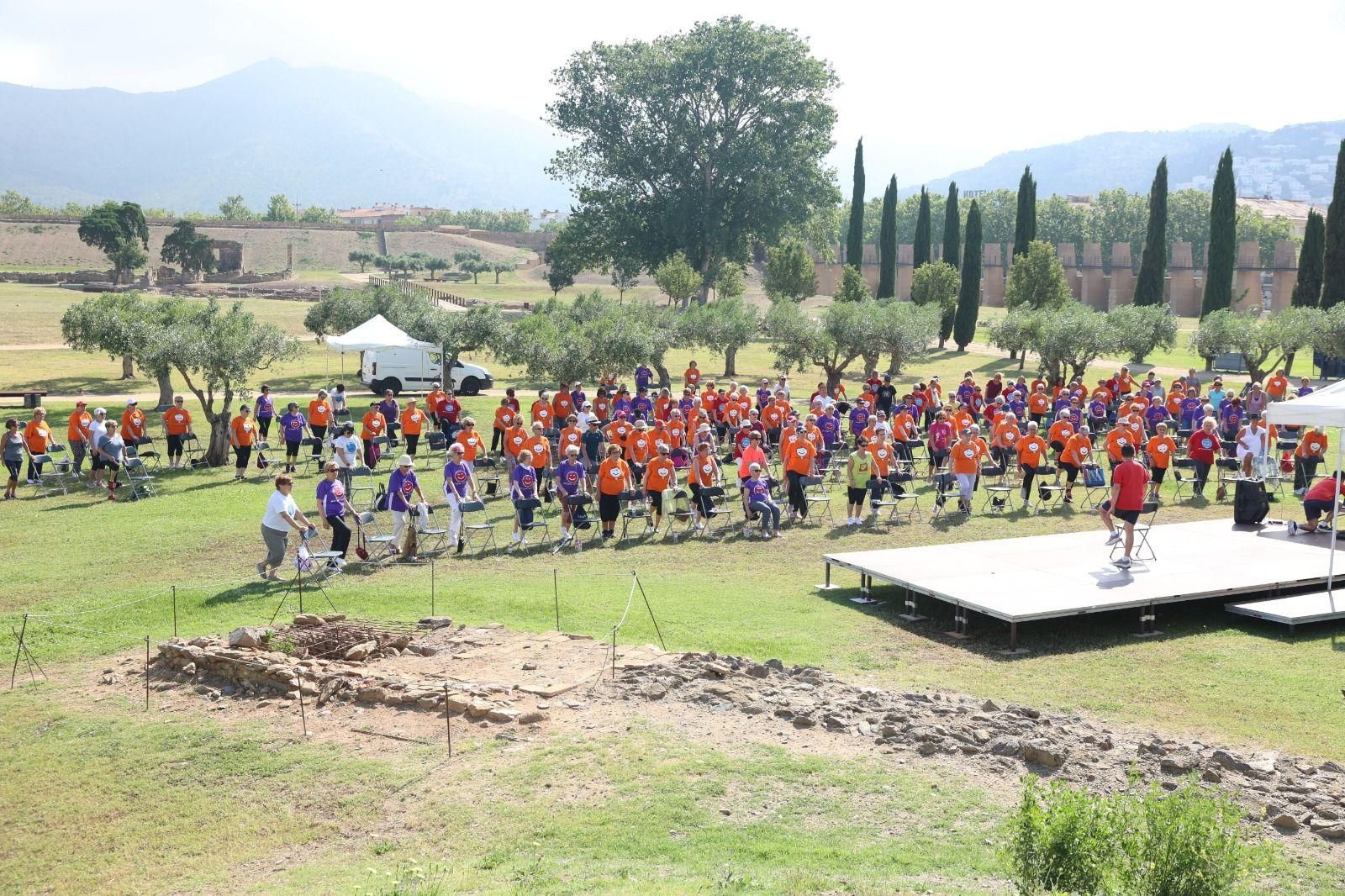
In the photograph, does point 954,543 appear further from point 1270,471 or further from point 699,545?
point 1270,471

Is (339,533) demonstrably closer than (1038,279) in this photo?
Yes

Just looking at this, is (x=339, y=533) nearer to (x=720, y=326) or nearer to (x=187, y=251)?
(x=720, y=326)

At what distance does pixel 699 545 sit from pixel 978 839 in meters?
10.7

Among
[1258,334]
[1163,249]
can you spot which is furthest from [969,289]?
[1258,334]

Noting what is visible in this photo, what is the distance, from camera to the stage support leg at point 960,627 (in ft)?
46.3

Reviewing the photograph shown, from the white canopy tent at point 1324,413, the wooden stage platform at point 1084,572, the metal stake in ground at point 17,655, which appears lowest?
the metal stake in ground at point 17,655

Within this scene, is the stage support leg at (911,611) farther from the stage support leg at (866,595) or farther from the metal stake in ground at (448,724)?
the metal stake in ground at (448,724)

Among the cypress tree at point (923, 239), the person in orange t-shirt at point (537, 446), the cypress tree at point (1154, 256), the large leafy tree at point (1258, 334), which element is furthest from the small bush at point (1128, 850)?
the cypress tree at point (923, 239)

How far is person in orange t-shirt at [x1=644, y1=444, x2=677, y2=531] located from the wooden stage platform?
344cm

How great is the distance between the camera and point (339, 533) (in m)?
16.7

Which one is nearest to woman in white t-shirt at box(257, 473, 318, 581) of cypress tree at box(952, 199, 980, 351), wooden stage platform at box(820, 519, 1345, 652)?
wooden stage platform at box(820, 519, 1345, 652)

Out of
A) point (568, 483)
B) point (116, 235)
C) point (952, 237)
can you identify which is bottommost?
point (568, 483)

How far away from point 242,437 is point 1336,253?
4365cm

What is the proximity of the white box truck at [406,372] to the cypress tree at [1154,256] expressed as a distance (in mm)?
35882
